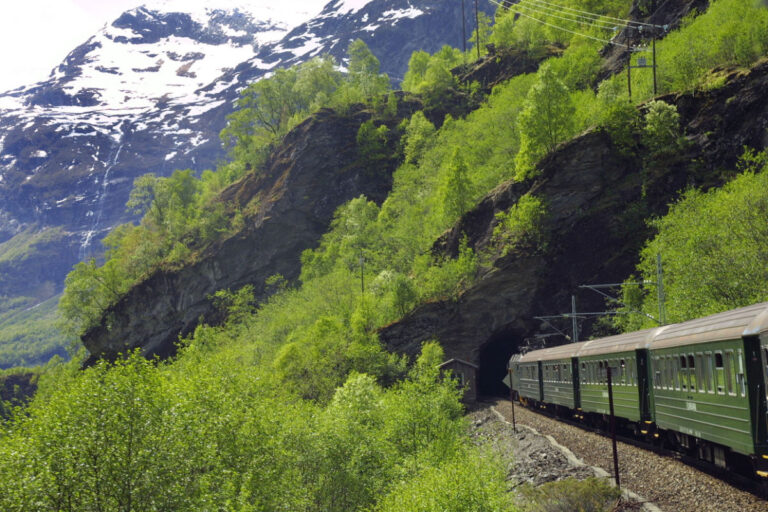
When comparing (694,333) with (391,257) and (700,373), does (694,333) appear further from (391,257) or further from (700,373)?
(391,257)

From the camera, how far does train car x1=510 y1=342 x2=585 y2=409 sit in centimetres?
3506

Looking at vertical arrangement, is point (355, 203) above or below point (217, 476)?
above

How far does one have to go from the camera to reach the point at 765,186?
40.9 m

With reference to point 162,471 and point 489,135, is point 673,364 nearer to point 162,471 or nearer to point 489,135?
point 162,471

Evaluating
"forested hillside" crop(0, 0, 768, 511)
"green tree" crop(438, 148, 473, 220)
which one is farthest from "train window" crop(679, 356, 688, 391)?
Answer: "green tree" crop(438, 148, 473, 220)

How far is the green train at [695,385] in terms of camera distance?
15219mm

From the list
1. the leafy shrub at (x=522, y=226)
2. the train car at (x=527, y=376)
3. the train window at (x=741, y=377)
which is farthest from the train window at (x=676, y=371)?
the leafy shrub at (x=522, y=226)

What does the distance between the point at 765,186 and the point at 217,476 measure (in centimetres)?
3672

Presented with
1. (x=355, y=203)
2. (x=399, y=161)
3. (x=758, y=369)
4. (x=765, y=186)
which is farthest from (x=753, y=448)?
(x=399, y=161)

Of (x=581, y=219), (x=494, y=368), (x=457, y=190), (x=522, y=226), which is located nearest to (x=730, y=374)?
(x=581, y=219)

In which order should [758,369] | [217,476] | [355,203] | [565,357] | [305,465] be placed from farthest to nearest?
[355,203], [305,465], [565,357], [217,476], [758,369]

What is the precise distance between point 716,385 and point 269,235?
98.8 meters

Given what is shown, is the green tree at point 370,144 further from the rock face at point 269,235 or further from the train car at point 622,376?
the train car at point 622,376

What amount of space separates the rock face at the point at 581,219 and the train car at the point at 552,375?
44.4 feet
